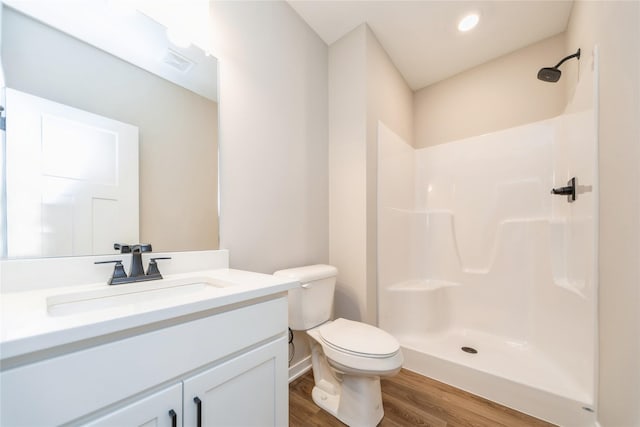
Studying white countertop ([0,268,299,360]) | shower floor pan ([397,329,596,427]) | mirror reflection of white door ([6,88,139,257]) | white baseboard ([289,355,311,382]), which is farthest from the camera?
white baseboard ([289,355,311,382])

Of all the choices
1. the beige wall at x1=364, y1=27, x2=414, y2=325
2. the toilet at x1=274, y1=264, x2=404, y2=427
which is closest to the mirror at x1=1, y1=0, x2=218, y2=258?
the toilet at x1=274, y1=264, x2=404, y2=427

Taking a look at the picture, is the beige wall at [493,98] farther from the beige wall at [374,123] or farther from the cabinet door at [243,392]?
the cabinet door at [243,392]

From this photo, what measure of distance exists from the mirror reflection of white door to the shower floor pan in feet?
6.15

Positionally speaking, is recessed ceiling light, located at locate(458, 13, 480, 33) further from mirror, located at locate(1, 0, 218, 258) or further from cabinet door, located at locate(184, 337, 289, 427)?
cabinet door, located at locate(184, 337, 289, 427)

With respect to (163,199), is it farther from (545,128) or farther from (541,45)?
(541,45)

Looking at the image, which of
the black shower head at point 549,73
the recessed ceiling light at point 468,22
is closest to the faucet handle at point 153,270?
the black shower head at point 549,73

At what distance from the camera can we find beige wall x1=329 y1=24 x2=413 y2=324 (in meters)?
1.73

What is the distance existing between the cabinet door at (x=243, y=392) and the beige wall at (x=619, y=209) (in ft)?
3.86

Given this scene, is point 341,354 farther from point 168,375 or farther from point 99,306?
point 99,306

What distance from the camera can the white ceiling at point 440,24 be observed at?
160cm

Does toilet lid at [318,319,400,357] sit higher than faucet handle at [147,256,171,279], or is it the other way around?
faucet handle at [147,256,171,279]

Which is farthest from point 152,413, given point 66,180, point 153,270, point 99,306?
point 66,180

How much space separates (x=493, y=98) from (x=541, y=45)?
17.2 inches

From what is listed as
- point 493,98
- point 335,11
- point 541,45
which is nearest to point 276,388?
point 335,11
